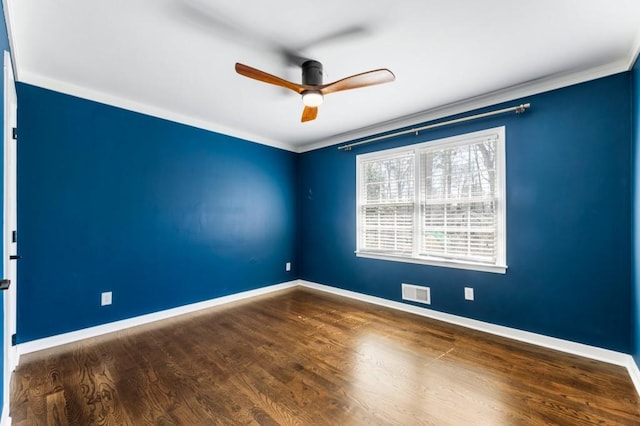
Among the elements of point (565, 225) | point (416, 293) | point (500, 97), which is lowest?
point (416, 293)

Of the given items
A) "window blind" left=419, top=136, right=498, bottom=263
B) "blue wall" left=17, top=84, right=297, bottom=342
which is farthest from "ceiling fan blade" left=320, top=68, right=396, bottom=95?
"blue wall" left=17, top=84, right=297, bottom=342

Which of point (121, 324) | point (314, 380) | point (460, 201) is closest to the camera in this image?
point (314, 380)

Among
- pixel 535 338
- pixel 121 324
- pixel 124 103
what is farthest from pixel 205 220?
pixel 535 338

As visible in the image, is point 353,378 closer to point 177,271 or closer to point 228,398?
point 228,398

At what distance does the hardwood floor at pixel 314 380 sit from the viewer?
5.68 feet

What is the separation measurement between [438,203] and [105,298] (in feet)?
12.6

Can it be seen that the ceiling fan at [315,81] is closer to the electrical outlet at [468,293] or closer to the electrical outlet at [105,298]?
the electrical outlet at [468,293]

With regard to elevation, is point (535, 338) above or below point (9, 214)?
below

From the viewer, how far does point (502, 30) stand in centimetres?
196

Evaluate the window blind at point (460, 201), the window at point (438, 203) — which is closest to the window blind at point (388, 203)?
the window at point (438, 203)

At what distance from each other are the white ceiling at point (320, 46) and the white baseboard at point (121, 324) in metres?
2.36

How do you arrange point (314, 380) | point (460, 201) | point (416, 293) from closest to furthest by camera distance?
point (314, 380) → point (460, 201) → point (416, 293)

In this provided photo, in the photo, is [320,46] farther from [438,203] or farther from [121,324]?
[121,324]

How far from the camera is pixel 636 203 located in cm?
219
